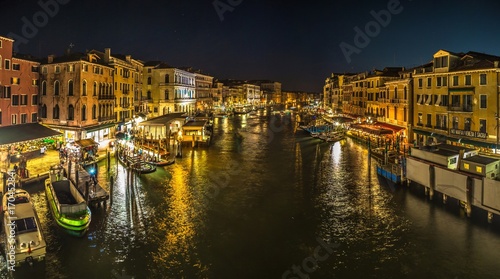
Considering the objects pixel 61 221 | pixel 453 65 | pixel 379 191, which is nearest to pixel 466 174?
pixel 379 191

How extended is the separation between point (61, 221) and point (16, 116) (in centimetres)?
2256

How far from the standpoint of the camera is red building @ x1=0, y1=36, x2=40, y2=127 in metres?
31.6

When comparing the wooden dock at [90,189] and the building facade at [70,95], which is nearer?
the wooden dock at [90,189]

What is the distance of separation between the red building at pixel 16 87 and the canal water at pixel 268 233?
482 inches

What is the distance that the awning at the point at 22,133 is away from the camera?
28.2 metres

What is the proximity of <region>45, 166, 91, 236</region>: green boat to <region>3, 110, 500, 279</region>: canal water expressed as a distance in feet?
1.80

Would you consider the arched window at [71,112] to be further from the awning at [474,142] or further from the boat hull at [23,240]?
the awning at [474,142]

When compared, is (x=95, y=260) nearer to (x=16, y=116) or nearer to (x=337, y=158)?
(x=16, y=116)

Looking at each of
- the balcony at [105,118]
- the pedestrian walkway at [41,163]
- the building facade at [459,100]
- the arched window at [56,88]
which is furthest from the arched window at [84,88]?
the building facade at [459,100]

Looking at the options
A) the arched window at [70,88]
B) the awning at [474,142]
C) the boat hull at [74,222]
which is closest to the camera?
the boat hull at [74,222]

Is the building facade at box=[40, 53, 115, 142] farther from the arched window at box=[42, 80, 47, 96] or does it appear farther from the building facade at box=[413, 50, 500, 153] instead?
the building facade at box=[413, 50, 500, 153]

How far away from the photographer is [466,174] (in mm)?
21188

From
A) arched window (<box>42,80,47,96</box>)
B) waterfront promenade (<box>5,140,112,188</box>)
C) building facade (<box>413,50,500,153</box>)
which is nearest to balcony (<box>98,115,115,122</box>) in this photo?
waterfront promenade (<box>5,140,112,188</box>)

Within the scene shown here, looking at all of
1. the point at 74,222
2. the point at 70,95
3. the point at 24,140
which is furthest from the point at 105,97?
the point at 74,222
